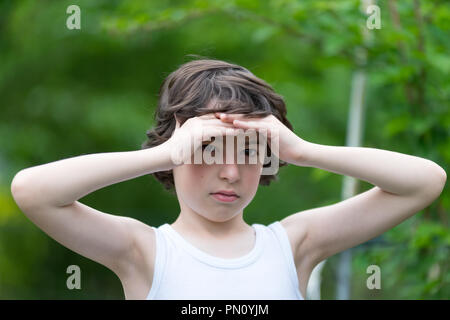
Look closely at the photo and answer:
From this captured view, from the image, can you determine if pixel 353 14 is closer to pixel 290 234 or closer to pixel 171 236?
pixel 290 234

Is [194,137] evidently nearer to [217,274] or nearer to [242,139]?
[242,139]

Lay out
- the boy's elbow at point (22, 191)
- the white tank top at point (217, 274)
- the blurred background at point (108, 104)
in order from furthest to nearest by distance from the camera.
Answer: the blurred background at point (108, 104), the white tank top at point (217, 274), the boy's elbow at point (22, 191)

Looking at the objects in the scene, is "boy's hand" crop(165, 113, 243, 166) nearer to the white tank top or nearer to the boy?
the boy

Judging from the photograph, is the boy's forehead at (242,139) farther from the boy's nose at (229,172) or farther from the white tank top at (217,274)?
the white tank top at (217,274)

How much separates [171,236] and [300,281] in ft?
1.33

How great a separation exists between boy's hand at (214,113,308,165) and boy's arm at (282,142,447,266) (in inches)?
0.6

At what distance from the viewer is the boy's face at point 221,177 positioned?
1812 millimetres

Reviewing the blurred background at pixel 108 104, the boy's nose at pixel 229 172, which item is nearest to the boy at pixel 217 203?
the boy's nose at pixel 229 172

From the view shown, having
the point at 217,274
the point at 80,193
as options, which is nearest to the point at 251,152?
the point at 217,274

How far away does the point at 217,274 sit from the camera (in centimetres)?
186

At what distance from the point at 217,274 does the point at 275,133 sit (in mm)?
411

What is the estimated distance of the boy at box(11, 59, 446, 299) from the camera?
1754mm

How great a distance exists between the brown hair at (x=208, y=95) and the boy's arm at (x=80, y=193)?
21cm

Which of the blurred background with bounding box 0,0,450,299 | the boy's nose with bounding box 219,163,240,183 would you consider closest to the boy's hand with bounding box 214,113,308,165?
the boy's nose with bounding box 219,163,240,183
